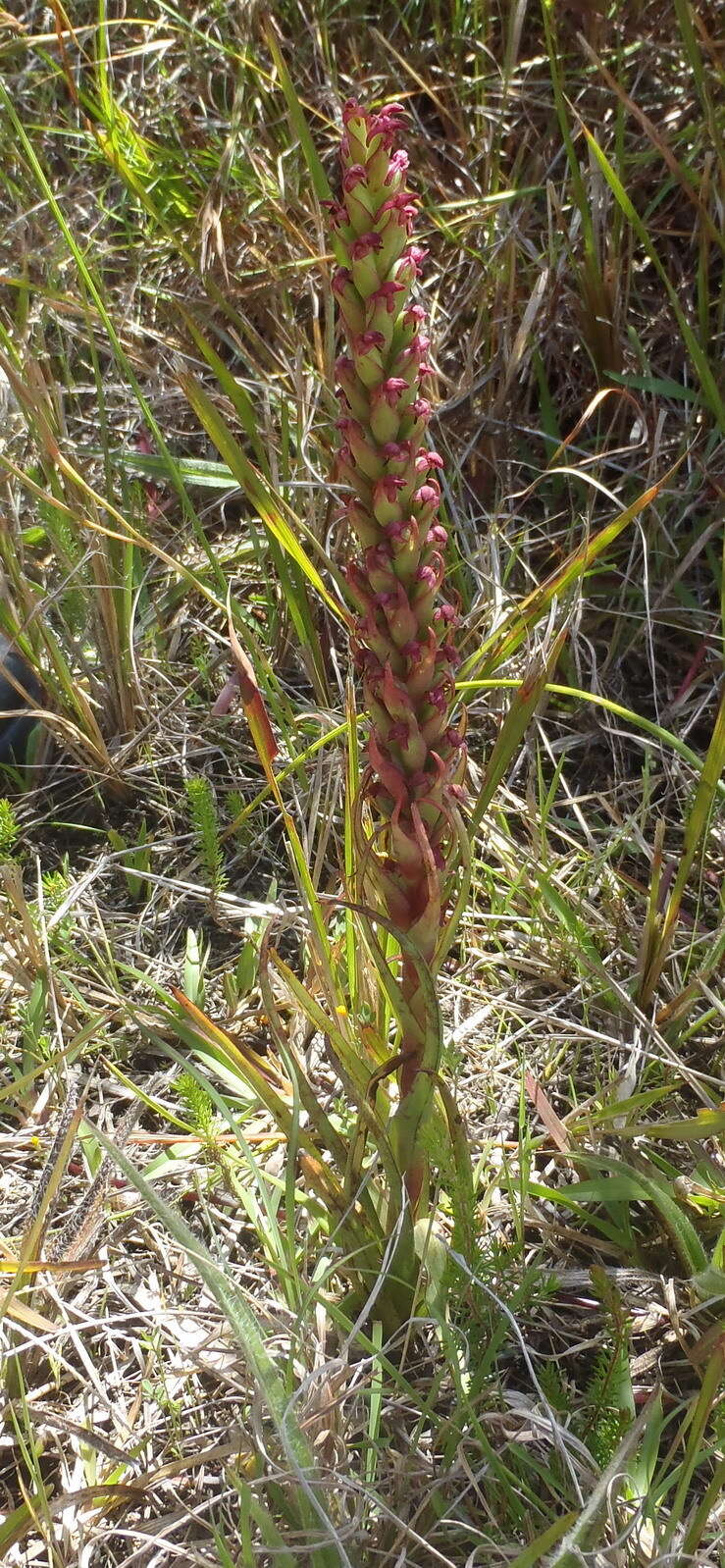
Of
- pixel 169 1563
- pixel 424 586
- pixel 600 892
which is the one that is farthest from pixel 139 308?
pixel 169 1563

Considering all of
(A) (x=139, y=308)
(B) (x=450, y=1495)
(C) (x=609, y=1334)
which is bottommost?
(B) (x=450, y=1495)

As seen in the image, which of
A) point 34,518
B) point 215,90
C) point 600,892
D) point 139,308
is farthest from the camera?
point 215,90

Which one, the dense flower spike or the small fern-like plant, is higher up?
the dense flower spike

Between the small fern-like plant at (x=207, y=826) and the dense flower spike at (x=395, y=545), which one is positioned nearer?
the dense flower spike at (x=395, y=545)

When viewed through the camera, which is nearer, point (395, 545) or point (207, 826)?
point (395, 545)

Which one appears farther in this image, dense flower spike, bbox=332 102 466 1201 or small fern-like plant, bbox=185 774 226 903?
small fern-like plant, bbox=185 774 226 903

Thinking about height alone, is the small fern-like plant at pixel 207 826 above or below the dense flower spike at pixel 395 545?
below

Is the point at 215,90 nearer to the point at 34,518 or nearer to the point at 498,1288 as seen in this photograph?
the point at 34,518

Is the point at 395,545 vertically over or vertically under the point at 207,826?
over
